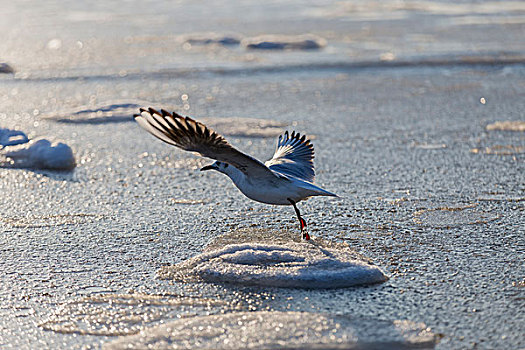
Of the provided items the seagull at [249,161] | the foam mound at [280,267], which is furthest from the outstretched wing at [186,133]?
the foam mound at [280,267]

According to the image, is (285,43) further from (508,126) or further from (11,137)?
(11,137)

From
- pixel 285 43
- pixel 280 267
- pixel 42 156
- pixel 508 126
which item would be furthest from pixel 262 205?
pixel 285 43

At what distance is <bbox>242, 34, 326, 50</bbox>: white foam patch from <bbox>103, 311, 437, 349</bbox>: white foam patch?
9.44 metres

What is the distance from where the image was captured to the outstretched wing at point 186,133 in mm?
3283

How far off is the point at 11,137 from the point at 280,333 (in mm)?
3913

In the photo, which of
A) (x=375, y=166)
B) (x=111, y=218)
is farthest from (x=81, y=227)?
(x=375, y=166)

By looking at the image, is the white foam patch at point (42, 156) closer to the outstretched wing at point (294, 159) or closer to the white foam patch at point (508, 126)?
the outstretched wing at point (294, 159)

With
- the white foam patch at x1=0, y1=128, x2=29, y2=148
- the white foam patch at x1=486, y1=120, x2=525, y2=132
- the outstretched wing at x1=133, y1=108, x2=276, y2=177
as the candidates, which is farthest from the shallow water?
the outstretched wing at x1=133, y1=108, x2=276, y2=177

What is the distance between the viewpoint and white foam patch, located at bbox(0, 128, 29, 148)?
19.1ft

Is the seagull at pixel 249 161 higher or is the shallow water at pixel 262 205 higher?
the seagull at pixel 249 161

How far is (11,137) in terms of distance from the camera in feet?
19.3

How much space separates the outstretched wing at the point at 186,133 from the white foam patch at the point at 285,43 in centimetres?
875

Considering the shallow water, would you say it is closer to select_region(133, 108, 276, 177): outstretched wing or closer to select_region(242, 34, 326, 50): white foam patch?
select_region(242, 34, 326, 50): white foam patch

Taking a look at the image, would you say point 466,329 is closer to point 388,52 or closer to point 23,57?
point 388,52
